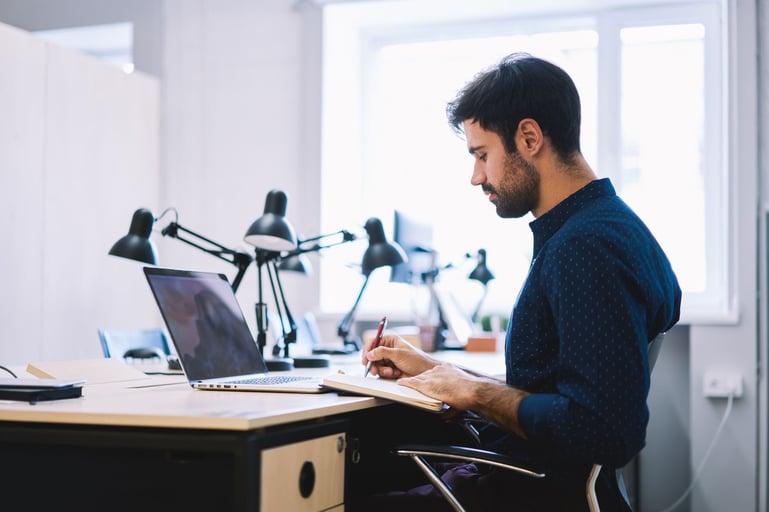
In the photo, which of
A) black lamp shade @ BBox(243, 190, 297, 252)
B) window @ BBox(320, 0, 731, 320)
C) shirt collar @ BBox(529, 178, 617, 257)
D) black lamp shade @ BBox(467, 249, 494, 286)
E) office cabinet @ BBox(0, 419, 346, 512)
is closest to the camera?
office cabinet @ BBox(0, 419, 346, 512)

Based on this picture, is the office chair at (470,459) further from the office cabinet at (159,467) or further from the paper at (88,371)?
the paper at (88,371)

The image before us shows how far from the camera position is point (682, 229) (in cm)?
440

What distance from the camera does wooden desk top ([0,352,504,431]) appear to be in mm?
1232

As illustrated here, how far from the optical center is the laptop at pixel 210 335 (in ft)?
5.44

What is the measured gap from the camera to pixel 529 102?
1642 mm

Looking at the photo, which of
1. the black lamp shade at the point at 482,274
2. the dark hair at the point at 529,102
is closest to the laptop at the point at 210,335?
the dark hair at the point at 529,102

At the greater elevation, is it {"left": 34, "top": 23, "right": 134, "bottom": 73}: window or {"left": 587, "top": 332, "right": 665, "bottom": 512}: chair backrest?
{"left": 34, "top": 23, "right": 134, "bottom": 73}: window

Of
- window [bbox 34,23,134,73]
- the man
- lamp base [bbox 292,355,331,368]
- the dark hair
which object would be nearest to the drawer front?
Result: the man

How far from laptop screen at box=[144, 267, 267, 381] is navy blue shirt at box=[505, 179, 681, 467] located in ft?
2.08

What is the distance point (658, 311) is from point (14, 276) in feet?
10.7

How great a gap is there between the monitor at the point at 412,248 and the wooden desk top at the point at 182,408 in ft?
6.66

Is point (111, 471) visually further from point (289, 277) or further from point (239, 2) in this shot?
point (239, 2)

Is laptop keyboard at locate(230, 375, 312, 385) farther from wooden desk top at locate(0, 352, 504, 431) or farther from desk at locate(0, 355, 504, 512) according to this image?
desk at locate(0, 355, 504, 512)

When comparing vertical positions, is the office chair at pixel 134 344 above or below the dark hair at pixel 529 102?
below
